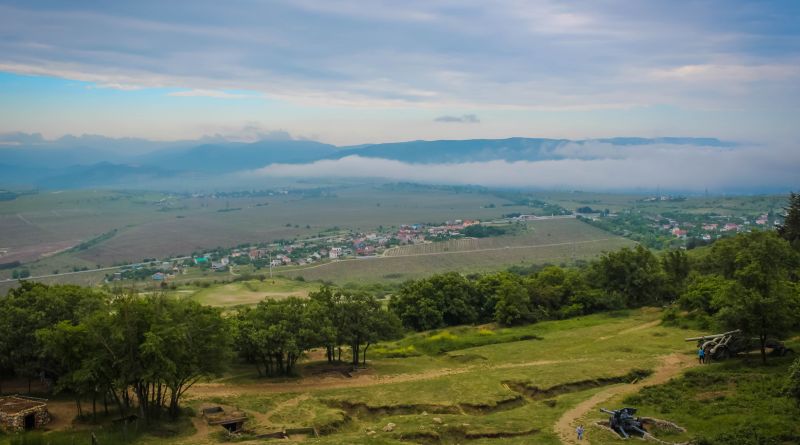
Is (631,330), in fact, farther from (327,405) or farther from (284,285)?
(284,285)

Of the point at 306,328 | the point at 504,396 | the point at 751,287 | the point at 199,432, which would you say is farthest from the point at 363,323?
the point at 751,287

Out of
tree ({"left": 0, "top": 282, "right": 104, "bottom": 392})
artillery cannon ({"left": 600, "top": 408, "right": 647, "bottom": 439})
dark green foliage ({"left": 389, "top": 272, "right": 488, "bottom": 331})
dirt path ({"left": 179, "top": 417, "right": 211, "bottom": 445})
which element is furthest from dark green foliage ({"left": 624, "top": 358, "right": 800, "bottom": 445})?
tree ({"left": 0, "top": 282, "right": 104, "bottom": 392})

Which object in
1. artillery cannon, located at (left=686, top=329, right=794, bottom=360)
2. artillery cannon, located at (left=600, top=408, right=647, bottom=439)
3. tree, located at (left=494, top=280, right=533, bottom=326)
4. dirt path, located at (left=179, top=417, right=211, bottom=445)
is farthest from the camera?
tree, located at (left=494, top=280, right=533, bottom=326)

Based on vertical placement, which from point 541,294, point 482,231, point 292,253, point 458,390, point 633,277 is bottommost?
point 292,253

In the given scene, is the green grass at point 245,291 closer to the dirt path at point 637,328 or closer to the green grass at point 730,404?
the dirt path at point 637,328

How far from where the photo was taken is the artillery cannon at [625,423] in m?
27.9

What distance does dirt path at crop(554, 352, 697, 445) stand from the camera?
2864 centimetres

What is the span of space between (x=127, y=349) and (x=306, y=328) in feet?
42.5

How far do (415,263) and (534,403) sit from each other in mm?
99033

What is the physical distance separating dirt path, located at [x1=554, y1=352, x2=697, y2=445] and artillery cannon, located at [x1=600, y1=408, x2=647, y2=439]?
185 cm

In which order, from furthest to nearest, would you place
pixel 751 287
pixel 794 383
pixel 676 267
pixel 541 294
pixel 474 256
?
pixel 474 256 < pixel 676 267 < pixel 541 294 < pixel 751 287 < pixel 794 383

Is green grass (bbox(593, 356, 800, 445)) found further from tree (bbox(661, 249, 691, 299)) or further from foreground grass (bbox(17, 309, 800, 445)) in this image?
tree (bbox(661, 249, 691, 299))

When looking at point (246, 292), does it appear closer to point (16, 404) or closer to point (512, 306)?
point (512, 306)

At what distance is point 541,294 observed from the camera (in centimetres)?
6738
